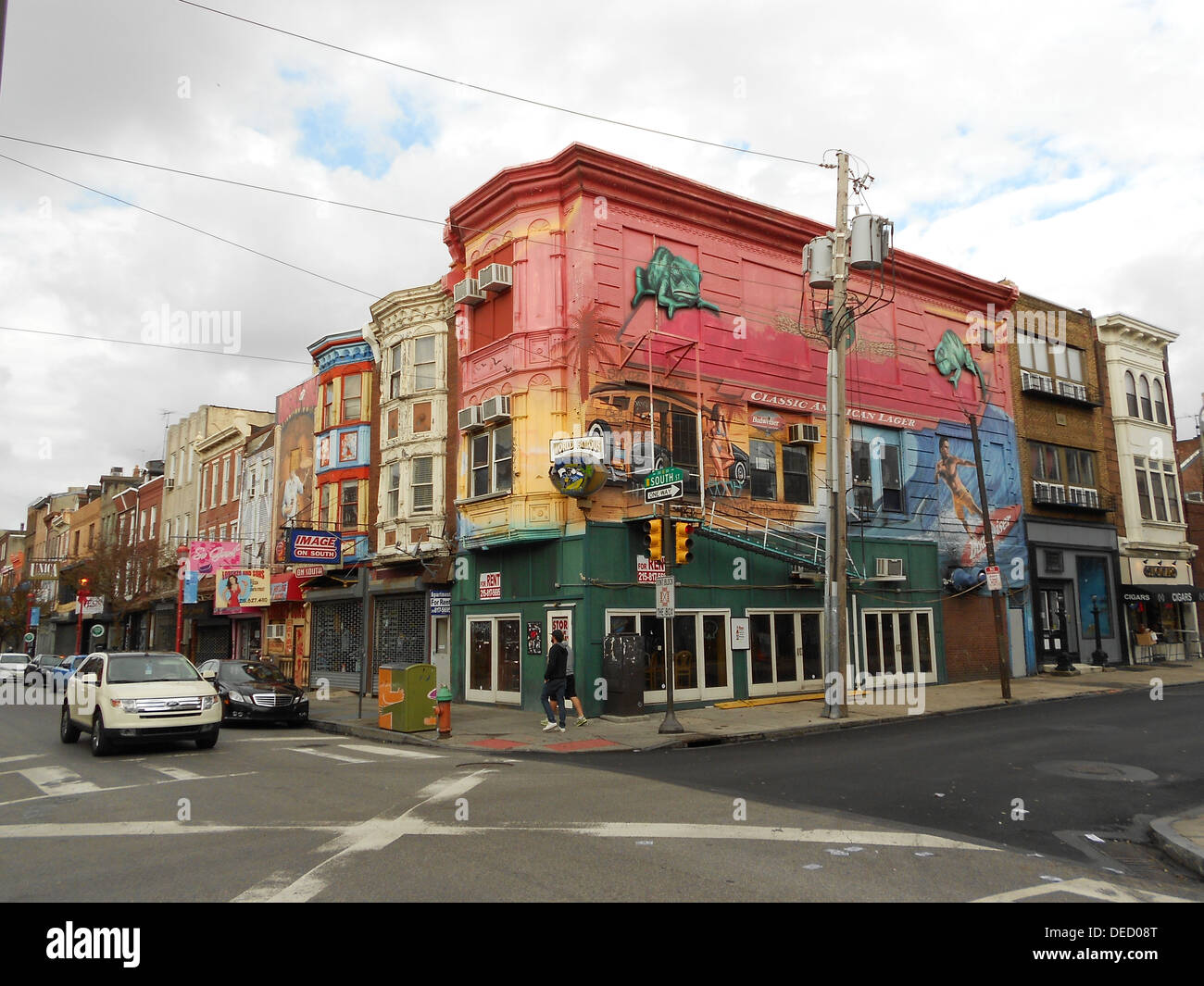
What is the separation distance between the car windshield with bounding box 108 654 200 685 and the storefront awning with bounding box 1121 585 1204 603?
100ft

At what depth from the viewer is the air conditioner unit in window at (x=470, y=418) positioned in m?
21.9

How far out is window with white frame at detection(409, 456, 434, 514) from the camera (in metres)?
25.0

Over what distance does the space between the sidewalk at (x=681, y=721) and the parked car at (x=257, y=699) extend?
702 millimetres

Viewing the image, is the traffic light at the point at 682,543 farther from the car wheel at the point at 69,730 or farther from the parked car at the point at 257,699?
the car wheel at the point at 69,730

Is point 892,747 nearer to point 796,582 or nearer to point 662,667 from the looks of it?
point 662,667

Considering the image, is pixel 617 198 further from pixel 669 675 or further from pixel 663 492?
pixel 669 675

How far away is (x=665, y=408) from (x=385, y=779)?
487 inches

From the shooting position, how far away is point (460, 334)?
2347cm

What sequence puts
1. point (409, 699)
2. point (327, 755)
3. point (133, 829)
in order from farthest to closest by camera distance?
point (409, 699) → point (327, 755) → point (133, 829)

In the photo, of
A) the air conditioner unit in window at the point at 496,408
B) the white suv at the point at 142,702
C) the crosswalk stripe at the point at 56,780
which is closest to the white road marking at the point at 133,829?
the crosswalk stripe at the point at 56,780

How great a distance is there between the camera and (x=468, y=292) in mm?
22516

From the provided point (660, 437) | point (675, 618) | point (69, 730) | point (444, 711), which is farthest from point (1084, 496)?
point (69, 730)

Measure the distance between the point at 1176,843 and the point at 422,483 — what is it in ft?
68.0

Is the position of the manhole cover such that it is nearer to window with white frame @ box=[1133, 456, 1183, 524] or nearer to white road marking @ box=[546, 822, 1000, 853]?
white road marking @ box=[546, 822, 1000, 853]
